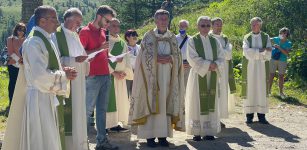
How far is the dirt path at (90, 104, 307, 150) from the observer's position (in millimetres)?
9086

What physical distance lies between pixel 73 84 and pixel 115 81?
2744mm

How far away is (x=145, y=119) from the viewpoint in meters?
8.74

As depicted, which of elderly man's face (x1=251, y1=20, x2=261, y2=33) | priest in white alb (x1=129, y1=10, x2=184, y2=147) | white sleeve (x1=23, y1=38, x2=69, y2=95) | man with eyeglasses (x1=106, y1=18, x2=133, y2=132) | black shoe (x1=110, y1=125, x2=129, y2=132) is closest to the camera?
white sleeve (x1=23, y1=38, x2=69, y2=95)

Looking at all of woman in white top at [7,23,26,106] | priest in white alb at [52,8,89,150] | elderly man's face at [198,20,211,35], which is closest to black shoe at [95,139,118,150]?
priest in white alb at [52,8,89,150]

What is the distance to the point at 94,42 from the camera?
26.6 feet

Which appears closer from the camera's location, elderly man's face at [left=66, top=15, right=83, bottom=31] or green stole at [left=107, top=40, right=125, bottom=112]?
elderly man's face at [left=66, top=15, right=83, bottom=31]

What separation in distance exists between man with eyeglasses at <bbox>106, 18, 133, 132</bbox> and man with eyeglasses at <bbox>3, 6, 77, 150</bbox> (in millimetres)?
3406

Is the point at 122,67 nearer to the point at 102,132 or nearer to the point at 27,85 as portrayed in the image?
the point at 102,132

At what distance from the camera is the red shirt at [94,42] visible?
8.11 metres

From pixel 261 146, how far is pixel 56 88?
14.8 ft

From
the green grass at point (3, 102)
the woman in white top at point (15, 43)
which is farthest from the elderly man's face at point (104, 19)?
the green grass at point (3, 102)

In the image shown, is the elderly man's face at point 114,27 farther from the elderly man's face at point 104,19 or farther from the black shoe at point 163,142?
the black shoe at point 163,142

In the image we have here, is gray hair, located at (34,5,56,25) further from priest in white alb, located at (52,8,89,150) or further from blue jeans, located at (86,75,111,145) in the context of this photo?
blue jeans, located at (86,75,111,145)

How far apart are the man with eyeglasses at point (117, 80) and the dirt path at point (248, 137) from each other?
0.31m
